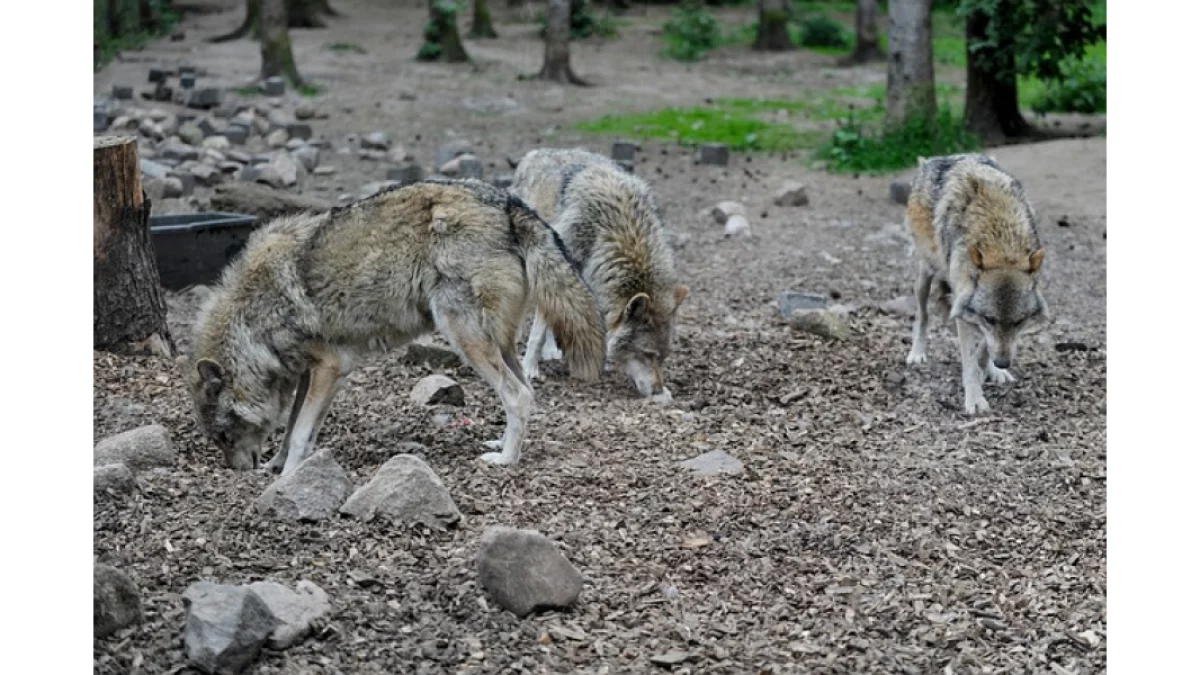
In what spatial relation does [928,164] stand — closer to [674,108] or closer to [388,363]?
[388,363]

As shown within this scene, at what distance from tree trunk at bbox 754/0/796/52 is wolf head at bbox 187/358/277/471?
25.1m

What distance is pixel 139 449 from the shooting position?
635cm

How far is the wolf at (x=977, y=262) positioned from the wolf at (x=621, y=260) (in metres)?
1.74

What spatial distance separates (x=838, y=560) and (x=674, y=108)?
1645cm

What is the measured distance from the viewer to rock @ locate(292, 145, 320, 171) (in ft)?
51.0

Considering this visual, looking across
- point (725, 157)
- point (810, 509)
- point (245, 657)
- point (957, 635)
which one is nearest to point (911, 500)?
point (810, 509)

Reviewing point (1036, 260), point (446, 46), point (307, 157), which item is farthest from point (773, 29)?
point (1036, 260)

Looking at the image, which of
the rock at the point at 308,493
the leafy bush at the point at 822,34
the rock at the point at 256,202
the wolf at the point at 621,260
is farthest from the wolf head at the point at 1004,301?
the leafy bush at the point at 822,34

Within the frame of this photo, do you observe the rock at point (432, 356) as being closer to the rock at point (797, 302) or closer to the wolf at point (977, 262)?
the rock at point (797, 302)

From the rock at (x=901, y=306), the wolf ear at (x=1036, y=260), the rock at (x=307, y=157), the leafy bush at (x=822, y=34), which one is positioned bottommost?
the rock at (x=901, y=306)

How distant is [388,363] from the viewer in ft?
28.1

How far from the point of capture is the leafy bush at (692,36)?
2916 centimetres

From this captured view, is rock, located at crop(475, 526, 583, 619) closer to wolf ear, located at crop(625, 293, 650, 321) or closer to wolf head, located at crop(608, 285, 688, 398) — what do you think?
wolf head, located at crop(608, 285, 688, 398)

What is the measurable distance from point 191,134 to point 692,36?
16.0 meters
